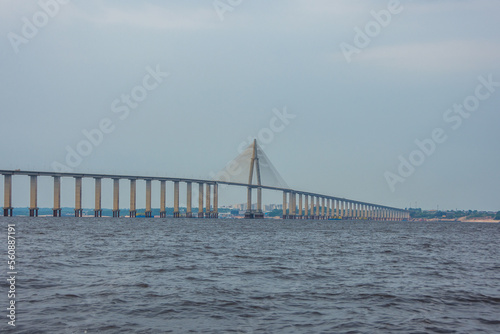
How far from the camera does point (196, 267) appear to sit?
23844mm

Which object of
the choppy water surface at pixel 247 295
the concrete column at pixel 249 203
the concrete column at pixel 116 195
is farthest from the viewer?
the concrete column at pixel 249 203

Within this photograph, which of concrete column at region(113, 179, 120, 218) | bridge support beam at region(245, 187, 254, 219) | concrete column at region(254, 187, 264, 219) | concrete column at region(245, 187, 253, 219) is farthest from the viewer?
concrete column at region(254, 187, 264, 219)

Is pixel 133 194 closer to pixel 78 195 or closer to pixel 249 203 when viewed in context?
pixel 78 195

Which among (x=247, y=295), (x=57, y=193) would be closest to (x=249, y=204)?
(x=57, y=193)

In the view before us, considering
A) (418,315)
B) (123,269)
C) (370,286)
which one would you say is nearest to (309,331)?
(418,315)

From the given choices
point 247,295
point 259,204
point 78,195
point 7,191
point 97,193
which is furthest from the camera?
point 259,204

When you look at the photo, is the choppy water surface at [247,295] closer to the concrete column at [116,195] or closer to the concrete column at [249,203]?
the concrete column at [116,195]

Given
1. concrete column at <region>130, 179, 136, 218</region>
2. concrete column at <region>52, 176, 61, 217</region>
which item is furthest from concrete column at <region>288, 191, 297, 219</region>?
concrete column at <region>52, 176, 61, 217</region>

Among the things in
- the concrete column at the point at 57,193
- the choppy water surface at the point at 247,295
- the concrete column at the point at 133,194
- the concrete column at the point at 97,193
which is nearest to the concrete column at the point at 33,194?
the concrete column at the point at 57,193

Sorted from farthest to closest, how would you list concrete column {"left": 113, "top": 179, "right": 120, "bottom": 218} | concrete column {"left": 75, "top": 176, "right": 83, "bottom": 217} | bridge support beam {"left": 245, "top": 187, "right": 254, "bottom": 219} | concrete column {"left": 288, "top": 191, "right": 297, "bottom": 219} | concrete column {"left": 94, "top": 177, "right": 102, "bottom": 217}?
concrete column {"left": 288, "top": 191, "right": 297, "bottom": 219} → bridge support beam {"left": 245, "top": 187, "right": 254, "bottom": 219} → concrete column {"left": 113, "top": 179, "right": 120, "bottom": 218} → concrete column {"left": 94, "top": 177, "right": 102, "bottom": 217} → concrete column {"left": 75, "top": 176, "right": 83, "bottom": 217}

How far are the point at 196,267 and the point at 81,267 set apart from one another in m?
4.51

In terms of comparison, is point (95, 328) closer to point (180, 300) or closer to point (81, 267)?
point (180, 300)

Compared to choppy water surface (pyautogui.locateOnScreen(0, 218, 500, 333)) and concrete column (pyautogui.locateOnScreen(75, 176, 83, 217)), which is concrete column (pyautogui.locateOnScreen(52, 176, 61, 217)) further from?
choppy water surface (pyautogui.locateOnScreen(0, 218, 500, 333))

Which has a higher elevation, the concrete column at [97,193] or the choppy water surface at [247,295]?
the concrete column at [97,193]
